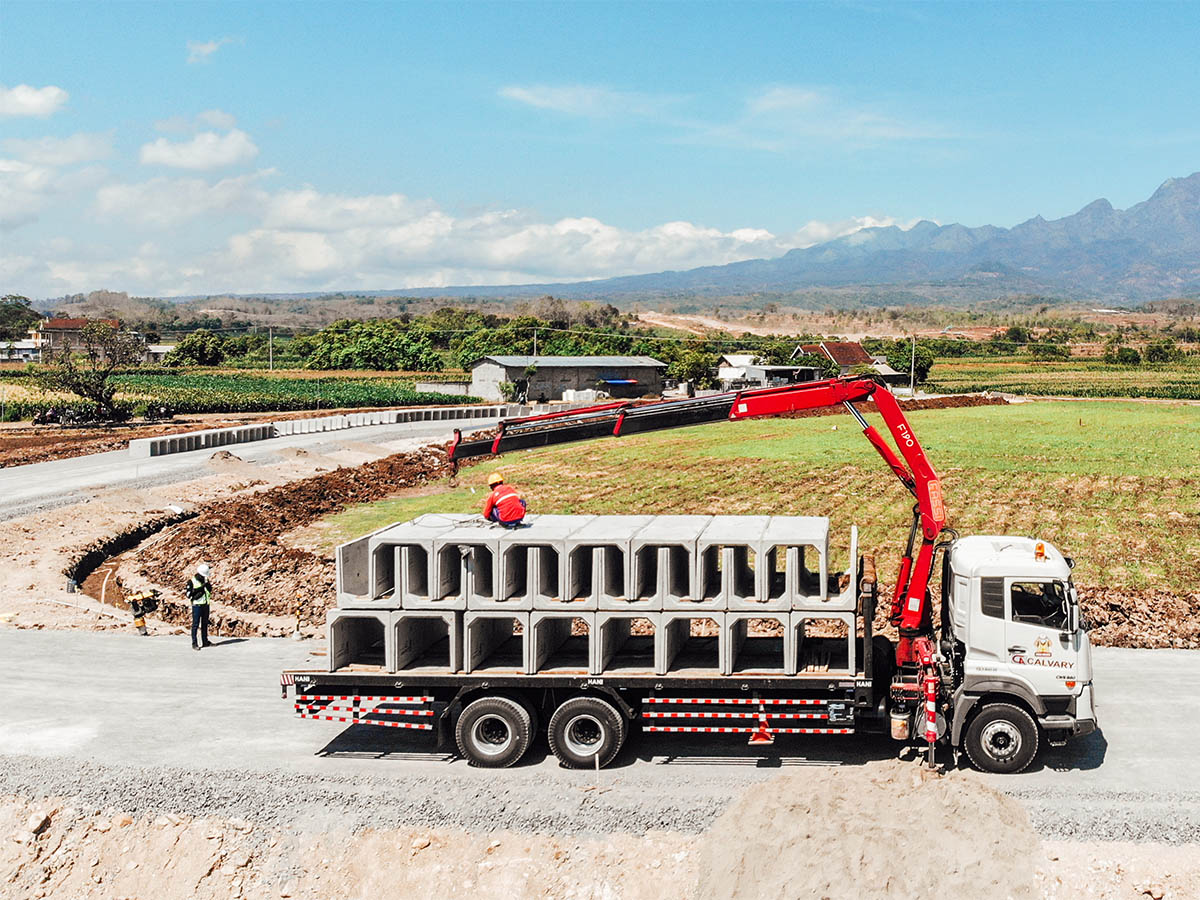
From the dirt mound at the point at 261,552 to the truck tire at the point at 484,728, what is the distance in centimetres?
942

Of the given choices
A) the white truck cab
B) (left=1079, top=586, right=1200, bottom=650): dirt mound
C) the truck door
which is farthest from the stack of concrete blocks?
(left=1079, top=586, right=1200, bottom=650): dirt mound

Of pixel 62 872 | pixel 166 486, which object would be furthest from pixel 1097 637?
pixel 166 486

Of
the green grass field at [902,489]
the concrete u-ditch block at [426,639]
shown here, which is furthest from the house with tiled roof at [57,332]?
the concrete u-ditch block at [426,639]

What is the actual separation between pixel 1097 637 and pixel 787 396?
331 inches

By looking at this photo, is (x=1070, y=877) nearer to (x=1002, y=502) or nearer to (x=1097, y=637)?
(x=1097, y=637)

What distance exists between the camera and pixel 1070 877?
11.7m

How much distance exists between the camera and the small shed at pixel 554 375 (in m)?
91.8

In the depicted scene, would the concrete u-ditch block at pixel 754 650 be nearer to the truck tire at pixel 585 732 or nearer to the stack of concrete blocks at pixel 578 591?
the stack of concrete blocks at pixel 578 591

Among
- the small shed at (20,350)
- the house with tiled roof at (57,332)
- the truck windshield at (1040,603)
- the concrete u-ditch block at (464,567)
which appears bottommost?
the truck windshield at (1040,603)

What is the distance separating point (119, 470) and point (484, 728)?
35280mm

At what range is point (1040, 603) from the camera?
14242 mm

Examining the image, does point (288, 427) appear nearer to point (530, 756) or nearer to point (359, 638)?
point (359, 638)

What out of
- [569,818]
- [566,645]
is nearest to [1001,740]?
[569,818]

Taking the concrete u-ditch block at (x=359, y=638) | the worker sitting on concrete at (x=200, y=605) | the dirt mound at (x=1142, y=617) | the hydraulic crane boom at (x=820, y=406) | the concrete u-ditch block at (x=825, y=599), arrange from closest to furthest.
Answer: the concrete u-ditch block at (x=825, y=599) → the concrete u-ditch block at (x=359, y=638) → the hydraulic crane boom at (x=820, y=406) → the dirt mound at (x=1142, y=617) → the worker sitting on concrete at (x=200, y=605)
